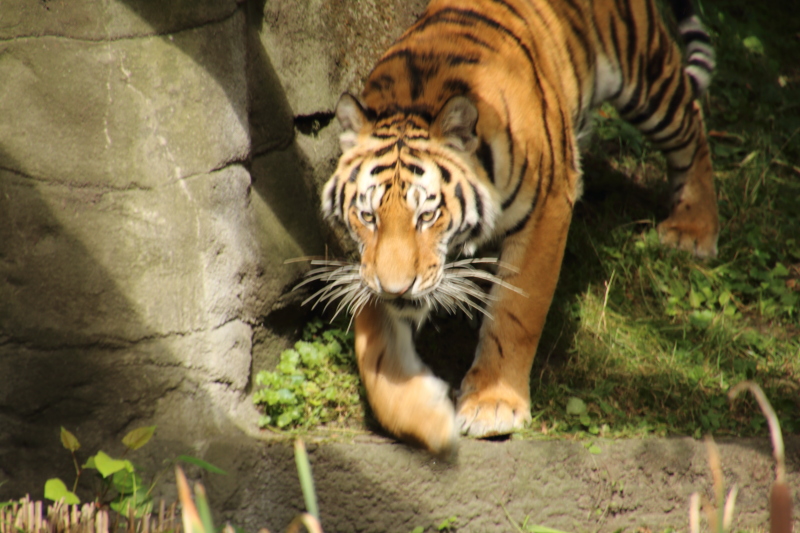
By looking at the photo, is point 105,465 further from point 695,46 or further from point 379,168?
point 695,46

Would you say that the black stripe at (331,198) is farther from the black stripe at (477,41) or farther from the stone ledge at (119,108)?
the black stripe at (477,41)

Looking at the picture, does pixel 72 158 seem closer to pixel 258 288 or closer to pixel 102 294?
pixel 102 294

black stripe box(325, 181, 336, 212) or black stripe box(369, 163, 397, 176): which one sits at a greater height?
black stripe box(369, 163, 397, 176)

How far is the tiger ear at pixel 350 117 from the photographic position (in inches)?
96.8

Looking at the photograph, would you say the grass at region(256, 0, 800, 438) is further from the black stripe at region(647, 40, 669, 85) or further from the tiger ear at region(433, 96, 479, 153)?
the tiger ear at region(433, 96, 479, 153)

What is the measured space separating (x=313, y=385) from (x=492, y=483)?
0.77 m

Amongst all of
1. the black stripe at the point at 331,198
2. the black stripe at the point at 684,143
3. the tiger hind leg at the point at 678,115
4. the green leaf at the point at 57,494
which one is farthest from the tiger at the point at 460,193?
the green leaf at the point at 57,494

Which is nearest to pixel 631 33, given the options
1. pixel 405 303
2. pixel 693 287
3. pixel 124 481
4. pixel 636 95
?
Result: pixel 636 95

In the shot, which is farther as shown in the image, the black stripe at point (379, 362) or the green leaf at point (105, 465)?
the black stripe at point (379, 362)

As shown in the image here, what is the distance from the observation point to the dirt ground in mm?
2582

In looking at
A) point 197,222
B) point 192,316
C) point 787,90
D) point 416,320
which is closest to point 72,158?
point 197,222

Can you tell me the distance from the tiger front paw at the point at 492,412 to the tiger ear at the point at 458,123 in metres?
0.88

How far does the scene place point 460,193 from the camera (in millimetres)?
2457

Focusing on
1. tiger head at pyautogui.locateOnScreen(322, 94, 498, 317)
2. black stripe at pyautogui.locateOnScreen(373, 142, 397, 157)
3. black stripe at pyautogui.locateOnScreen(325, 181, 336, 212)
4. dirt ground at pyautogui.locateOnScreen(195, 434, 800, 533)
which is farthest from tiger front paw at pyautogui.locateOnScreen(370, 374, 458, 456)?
black stripe at pyautogui.locateOnScreen(373, 142, 397, 157)
